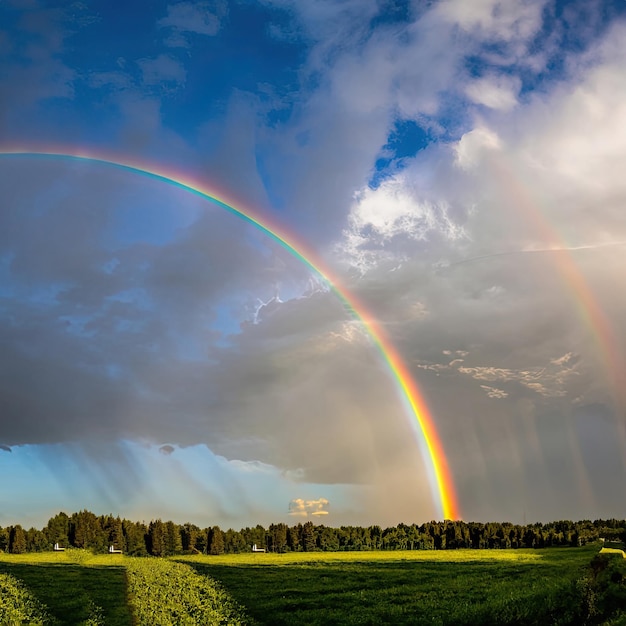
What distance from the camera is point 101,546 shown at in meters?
170

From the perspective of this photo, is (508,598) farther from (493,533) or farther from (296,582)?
(493,533)

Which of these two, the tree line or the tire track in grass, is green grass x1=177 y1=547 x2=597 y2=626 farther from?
the tree line

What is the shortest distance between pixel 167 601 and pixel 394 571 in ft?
96.2

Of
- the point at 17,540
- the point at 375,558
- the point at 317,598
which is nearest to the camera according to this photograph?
the point at 317,598

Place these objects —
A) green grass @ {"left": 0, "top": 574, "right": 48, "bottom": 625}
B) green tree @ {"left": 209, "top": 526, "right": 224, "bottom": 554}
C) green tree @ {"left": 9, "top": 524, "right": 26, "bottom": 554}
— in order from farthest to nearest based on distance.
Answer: green tree @ {"left": 209, "top": 526, "right": 224, "bottom": 554} < green tree @ {"left": 9, "top": 524, "right": 26, "bottom": 554} < green grass @ {"left": 0, "top": 574, "right": 48, "bottom": 625}

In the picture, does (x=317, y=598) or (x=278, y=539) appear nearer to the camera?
(x=317, y=598)

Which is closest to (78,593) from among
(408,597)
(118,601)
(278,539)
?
(118,601)

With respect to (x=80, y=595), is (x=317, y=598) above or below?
below

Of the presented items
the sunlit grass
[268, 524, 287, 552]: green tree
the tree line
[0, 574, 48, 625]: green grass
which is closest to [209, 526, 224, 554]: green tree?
the tree line

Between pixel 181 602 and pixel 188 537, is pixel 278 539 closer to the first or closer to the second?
pixel 188 537

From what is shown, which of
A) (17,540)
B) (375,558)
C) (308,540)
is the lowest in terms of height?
(375,558)

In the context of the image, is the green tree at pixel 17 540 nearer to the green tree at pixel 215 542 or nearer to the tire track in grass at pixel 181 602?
the green tree at pixel 215 542

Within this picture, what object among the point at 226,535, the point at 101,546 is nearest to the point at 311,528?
the point at 226,535

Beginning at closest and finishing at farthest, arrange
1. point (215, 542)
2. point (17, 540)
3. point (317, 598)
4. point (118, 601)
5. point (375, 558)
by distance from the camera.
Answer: point (118, 601) < point (317, 598) < point (375, 558) < point (17, 540) < point (215, 542)
